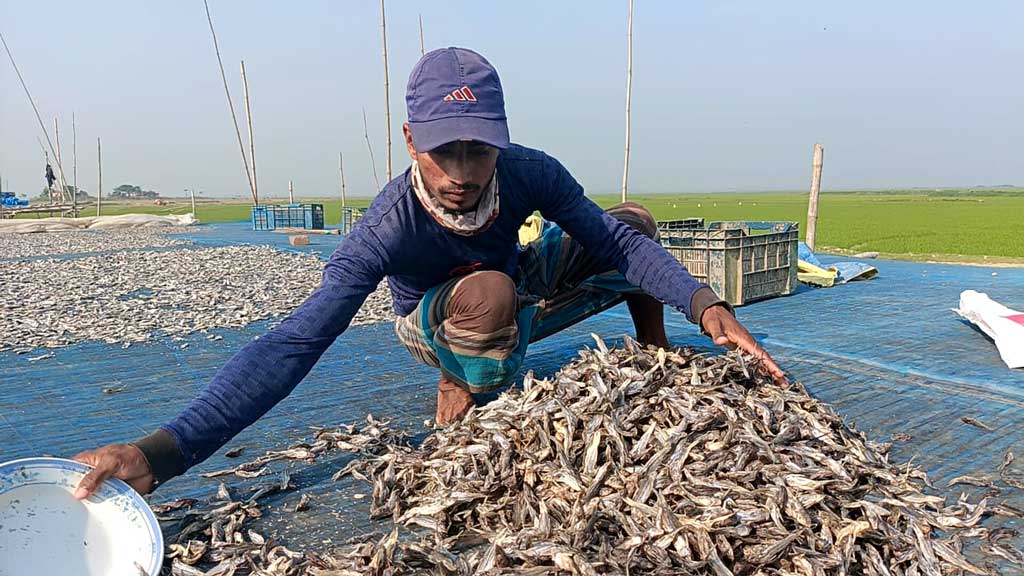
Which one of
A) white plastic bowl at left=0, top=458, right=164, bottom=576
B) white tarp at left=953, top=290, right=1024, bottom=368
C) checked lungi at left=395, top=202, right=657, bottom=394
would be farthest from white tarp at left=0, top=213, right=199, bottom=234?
white tarp at left=953, top=290, right=1024, bottom=368

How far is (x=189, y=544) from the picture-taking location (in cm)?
190

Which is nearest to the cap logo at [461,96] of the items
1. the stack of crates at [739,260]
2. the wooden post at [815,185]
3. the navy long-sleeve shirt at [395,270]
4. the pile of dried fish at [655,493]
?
the navy long-sleeve shirt at [395,270]

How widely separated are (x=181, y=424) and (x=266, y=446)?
791 millimetres

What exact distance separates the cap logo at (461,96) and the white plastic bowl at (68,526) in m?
1.29

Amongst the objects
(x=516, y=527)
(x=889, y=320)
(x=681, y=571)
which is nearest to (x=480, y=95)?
(x=516, y=527)

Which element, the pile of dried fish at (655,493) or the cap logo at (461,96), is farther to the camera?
the cap logo at (461,96)

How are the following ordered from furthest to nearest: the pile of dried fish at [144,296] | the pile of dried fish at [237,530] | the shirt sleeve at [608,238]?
1. the pile of dried fish at [144,296]
2. the shirt sleeve at [608,238]
3. the pile of dried fish at [237,530]

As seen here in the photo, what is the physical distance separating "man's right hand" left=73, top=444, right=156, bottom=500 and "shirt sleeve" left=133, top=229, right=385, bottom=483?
0.02 meters

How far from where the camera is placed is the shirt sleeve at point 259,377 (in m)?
1.89

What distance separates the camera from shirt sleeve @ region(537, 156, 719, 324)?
2549mm

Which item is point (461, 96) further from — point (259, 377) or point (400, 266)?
point (259, 377)

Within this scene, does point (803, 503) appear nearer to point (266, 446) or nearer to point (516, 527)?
point (516, 527)

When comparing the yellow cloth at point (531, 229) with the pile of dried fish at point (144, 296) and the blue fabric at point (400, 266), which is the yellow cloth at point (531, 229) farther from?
the blue fabric at point (400, 266)

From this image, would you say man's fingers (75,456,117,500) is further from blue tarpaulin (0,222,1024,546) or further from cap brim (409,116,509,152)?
cap brim (409,116,509,152)
